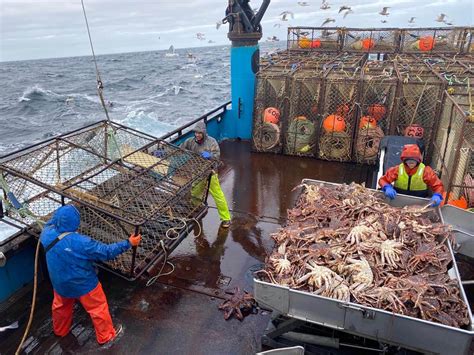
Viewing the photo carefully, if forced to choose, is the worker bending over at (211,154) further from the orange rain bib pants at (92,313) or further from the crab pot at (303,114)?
the crab pot at (303,114)

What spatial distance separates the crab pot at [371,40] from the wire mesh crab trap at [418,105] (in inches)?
240

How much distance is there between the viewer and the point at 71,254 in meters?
3.40

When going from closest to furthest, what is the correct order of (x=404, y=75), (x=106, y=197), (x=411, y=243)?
(x=411, y=243) → (x=106, y=197) → (x=404, y=75)

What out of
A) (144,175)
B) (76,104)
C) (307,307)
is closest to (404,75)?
(144,175)

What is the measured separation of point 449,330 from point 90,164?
4.78 metres

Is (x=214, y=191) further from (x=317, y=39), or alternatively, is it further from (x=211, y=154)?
(x=317, y=39)

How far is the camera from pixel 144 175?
4.95m

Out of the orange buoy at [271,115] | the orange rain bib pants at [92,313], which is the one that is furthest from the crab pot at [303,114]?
the orange rain bib pants at [92,313]

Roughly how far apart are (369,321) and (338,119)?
584cm

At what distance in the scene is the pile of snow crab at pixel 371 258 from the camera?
2947mm

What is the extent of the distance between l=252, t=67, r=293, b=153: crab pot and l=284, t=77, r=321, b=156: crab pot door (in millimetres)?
183

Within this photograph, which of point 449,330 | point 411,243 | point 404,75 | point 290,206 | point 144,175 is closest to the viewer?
point 449,330

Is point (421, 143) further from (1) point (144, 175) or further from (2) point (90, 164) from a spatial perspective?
(2) point (90, 164)

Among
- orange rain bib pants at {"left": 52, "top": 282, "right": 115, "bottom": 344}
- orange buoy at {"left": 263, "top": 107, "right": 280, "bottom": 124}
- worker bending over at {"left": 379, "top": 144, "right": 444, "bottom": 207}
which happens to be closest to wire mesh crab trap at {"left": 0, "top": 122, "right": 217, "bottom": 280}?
orange rain bib pants at {"left": 52, "top": 282, "right": 115, "bottom": 344}
